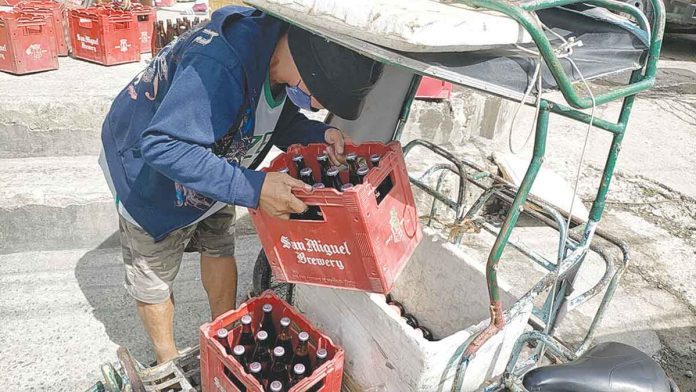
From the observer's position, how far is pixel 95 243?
3797 mm

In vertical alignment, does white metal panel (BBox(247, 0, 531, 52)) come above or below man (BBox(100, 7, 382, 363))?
above

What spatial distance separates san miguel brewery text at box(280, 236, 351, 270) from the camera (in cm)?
194

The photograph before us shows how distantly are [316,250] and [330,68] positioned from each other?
0.64 m

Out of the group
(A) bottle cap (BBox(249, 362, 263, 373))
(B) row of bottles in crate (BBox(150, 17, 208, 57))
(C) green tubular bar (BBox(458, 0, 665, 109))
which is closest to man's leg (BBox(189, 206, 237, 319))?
(A) bottle cap (BBox(249, 362, 263, 373))

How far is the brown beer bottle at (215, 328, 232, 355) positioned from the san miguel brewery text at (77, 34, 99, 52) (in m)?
4.60

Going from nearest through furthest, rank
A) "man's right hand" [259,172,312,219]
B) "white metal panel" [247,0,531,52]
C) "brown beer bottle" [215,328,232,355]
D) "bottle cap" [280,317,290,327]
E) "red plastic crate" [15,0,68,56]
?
"white metal panel" [247,0,531,52] → "man's right hand" [259,172,312,219] → "brown beer bottle" [215,328,232,355] → "bottle cap" [280,317,290,327] → "red plastic crate" [15,0,68,56]

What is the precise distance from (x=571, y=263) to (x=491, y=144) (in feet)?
10.8

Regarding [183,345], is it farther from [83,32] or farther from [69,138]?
[83,32]

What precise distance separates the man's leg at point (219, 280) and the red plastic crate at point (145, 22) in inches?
165

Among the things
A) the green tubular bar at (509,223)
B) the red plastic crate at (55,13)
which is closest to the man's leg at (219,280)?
the green tubular bar at (509,223)

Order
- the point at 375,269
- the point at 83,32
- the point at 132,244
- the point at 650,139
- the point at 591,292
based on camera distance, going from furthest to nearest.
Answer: the point at 650,139 → the point at 83,32 → the point at 132,244 → the point at 591,292 → the point at 375,269

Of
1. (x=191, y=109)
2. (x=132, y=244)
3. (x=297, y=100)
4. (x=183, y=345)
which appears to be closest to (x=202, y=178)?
(x=191, y=109)

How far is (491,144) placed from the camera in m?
5.21

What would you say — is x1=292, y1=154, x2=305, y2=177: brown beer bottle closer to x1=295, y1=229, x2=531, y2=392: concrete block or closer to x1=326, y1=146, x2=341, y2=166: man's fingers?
x1=326, y1=146, x2=341, y2=166: man's fingers
